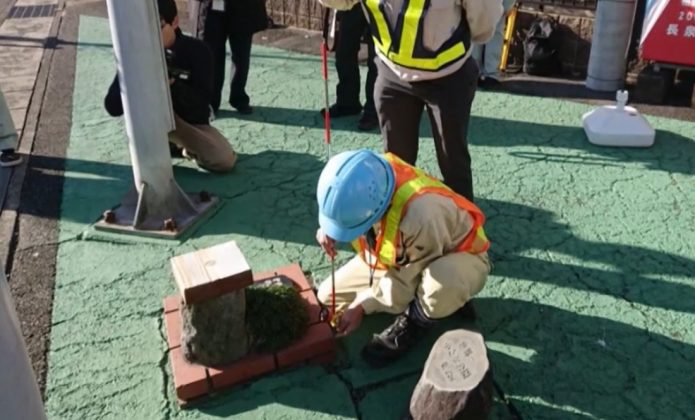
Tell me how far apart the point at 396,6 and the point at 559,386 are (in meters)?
1.73

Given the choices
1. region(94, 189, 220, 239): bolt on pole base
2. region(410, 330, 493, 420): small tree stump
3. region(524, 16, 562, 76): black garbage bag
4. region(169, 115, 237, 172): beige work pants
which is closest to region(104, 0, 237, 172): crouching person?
region(169, 115, 237, 172): beige work pants

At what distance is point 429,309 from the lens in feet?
8.94

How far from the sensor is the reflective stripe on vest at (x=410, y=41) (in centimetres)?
289

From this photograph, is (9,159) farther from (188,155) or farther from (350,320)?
(350,320)

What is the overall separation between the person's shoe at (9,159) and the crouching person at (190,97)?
3.20 ft

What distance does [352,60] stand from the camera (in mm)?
5012

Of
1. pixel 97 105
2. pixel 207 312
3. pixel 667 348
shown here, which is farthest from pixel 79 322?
pixel 97 105

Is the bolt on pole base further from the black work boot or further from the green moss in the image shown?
the black work boot

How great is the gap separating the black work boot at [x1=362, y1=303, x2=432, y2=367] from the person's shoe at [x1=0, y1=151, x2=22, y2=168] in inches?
123

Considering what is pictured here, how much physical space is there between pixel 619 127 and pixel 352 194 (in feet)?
9.56

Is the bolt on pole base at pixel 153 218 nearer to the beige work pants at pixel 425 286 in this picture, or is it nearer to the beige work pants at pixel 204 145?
the beige work pants at pixel 204 145

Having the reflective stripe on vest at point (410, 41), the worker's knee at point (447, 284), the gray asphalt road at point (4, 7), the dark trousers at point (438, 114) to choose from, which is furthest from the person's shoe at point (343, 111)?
the gray asphalt road at point (4, 7)

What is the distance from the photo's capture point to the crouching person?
4.16m

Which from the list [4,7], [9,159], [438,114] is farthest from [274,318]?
[4,7]
